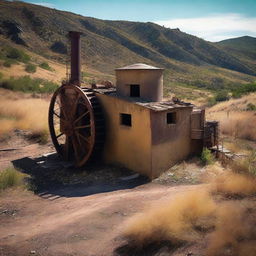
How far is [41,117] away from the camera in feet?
65.9

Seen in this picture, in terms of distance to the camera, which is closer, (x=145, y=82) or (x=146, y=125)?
(x=146, y=125)

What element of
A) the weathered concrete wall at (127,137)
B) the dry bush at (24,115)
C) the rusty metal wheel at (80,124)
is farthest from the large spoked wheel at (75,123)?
the dry bush at (24,115)

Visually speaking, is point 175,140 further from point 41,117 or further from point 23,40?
point 23,40

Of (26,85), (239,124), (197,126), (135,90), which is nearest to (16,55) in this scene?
(26,85)

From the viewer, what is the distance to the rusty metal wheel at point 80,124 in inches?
501

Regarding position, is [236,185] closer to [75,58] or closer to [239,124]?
[75,58]

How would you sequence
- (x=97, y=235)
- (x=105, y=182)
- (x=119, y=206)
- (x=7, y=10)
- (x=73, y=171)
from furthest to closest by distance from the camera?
(x=7, y=10), (x=73, y=171), (x=105, y=182), (x=119, y=206), (x=97, y=235)

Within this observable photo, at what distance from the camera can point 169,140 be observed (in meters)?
11.9

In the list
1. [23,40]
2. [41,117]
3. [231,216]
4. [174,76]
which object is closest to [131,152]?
[231,216]

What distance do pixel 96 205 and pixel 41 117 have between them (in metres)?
12.4

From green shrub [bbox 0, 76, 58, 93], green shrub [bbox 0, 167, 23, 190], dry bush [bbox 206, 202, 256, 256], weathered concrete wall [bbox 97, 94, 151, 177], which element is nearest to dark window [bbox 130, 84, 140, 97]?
weathered concrete wall [bbox 97, 94, 151, 177]

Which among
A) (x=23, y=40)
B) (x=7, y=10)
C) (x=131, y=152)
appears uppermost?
(x=7, y=10)

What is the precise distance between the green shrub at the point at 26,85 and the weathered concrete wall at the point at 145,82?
1656cm

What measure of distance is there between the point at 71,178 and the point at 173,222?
270 inches
